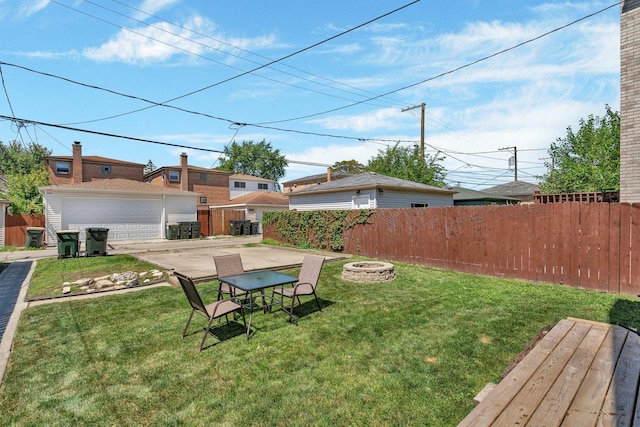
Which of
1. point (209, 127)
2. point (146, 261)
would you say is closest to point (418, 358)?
point (146, 261)

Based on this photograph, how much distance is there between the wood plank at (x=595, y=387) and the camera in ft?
5.35

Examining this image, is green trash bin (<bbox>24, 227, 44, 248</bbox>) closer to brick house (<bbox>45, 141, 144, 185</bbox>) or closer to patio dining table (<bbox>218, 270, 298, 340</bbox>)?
brick house (<bbox>45, 141, 144, 185</bbox>)

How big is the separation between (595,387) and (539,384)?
298 millimetres

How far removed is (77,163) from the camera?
26.9m

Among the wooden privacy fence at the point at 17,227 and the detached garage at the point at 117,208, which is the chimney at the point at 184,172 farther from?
the wooden privacy fence at the point at 17,227

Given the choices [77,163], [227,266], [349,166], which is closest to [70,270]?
[227,266]

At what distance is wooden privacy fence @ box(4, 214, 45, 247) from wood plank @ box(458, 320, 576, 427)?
23.7 metres

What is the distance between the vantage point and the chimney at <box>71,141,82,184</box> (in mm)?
26237

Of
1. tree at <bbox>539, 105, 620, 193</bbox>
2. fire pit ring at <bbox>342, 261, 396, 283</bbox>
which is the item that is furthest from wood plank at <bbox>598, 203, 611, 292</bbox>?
tree at <bbox>539, 105, 620, 193</bbox>

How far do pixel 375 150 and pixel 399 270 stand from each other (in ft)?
77.5

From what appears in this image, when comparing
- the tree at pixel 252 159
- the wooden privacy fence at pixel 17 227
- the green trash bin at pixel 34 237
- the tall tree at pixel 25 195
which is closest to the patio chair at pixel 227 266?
the green trash bin at pixel 34 237

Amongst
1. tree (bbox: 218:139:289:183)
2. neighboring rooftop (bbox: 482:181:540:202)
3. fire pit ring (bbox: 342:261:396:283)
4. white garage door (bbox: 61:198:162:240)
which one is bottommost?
fire pit ring (bbox: 342:261:396:283)

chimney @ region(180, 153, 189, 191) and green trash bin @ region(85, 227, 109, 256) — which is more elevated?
chimney @ region(180, 153, 189, 191)

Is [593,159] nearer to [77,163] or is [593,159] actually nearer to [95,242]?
[95,242]
